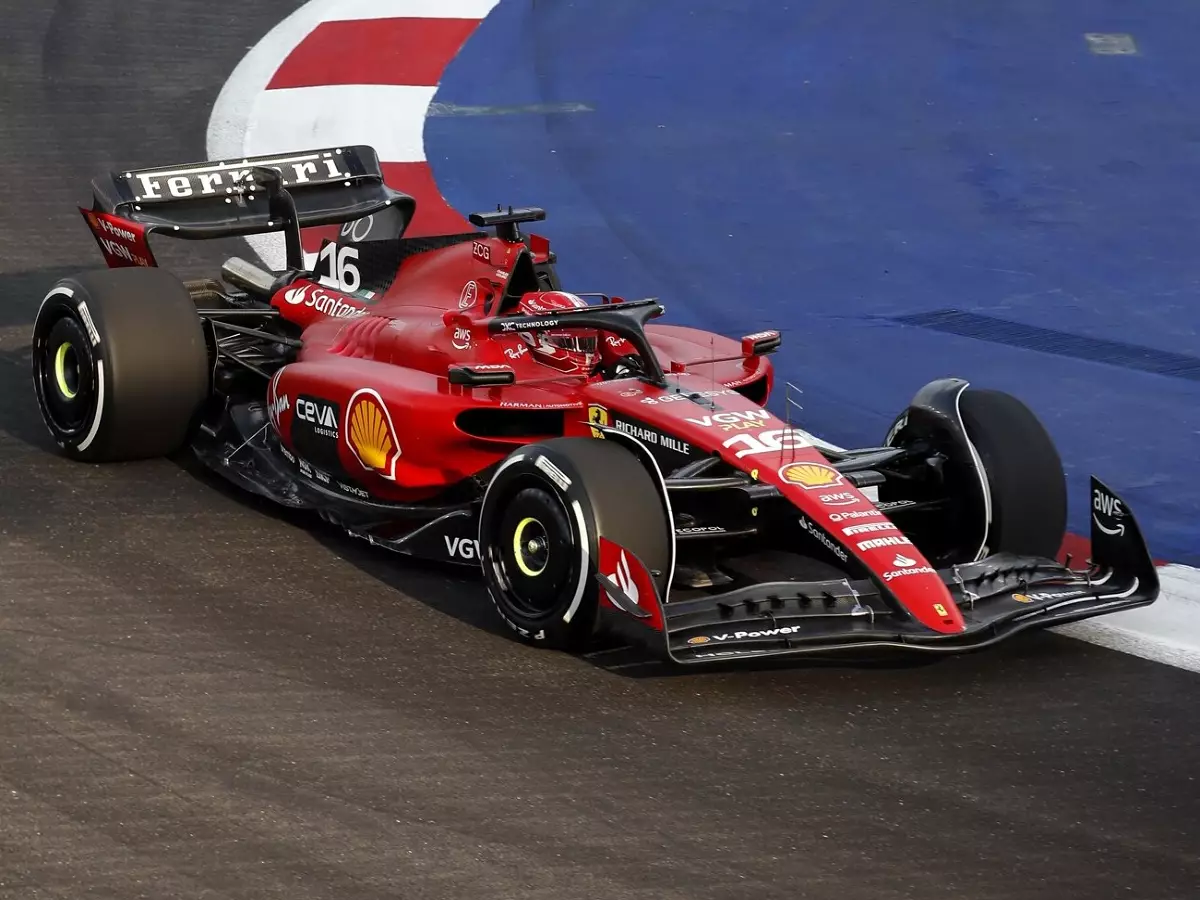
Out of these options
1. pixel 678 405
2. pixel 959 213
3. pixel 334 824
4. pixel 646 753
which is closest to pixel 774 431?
pixel 678 405

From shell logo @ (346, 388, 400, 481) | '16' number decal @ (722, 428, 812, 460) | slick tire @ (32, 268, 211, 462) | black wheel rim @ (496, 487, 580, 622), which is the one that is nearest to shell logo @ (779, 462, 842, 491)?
'16' number decal @ (722, 428, 812, 460)

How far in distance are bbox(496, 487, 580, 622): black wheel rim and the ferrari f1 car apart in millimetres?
10

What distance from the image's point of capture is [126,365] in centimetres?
754

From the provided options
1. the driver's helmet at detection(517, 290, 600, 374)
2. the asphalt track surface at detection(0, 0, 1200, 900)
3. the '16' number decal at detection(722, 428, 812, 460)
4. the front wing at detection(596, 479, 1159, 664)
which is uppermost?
the driver's helmet at detection(517, 290, 600, 374)

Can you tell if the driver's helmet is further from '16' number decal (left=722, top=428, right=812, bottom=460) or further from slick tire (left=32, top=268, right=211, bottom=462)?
slick tire (left=32, top=268, right=211, bottom=462)

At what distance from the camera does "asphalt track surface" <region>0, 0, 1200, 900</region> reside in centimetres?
475

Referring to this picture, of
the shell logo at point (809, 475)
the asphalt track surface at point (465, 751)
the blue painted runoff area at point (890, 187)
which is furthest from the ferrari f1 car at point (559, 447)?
the blue painted runoff area at point (890, 187)

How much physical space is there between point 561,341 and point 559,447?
3.86ft

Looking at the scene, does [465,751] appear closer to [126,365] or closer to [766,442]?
[766,442]

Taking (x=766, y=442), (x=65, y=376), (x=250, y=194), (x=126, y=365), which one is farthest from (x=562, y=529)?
(x=250, y=194)

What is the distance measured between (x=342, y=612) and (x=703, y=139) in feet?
22.9

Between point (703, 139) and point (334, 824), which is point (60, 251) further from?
point (334, 824)

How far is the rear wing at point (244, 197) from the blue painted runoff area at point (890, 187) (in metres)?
1.63

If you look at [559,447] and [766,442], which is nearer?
[559,447]
